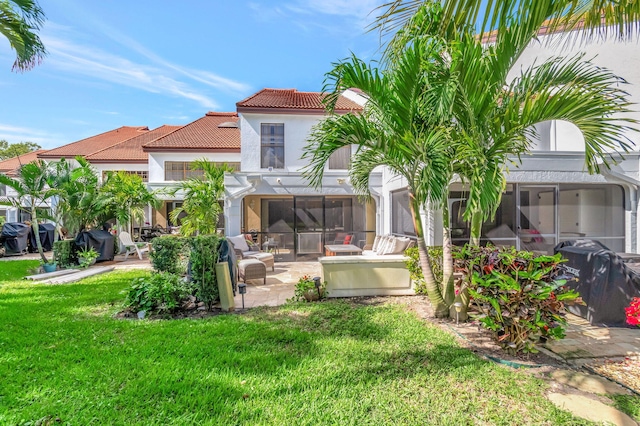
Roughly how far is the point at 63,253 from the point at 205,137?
11.3 m

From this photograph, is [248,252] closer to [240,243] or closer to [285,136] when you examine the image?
[240,243]

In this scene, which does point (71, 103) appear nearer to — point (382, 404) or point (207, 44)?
point (207, 44)

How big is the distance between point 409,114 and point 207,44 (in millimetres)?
8176

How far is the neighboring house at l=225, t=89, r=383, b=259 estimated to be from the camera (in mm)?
12758

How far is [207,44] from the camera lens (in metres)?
10.2

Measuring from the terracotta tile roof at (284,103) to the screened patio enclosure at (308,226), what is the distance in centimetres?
376

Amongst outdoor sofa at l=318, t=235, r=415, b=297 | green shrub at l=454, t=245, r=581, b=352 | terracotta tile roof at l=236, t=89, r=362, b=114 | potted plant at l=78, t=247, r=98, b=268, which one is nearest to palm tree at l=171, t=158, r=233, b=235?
potted plant at l=78, t=247, r=98, b=268

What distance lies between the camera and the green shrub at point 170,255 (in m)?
6.89

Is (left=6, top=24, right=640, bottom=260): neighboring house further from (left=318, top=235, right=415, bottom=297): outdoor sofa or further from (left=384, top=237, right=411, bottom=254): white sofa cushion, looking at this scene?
(left=318, top=235, right=415, bottom=297): outdoor sofa

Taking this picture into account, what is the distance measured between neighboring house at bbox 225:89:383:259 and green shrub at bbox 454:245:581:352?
→ 877 centimetres

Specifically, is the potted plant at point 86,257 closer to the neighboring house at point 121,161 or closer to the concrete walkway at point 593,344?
the neighboring house at point 121,161

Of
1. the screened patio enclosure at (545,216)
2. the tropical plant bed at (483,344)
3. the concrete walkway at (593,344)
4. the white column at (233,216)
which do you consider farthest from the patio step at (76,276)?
the concrete walkway at (593,344)

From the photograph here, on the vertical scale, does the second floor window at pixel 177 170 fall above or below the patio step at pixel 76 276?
above

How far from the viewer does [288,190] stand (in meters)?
12.8
